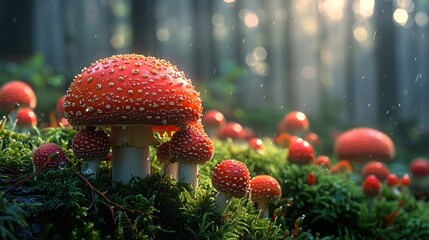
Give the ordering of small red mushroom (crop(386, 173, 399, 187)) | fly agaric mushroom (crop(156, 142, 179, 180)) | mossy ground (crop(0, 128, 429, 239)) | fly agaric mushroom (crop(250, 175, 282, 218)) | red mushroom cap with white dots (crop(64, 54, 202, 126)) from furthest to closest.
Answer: small red mushroom (crop(386, 173, 399, 187)) → fly agaric mushroom (crop(250, 175, 282, 218)) → fly agaric mushroom (crop(156, 142, 179, 180)) → red mushroom cap with white dots (crop(64, 54, 202, 126)) → mossy ground (crop(0, 128, 429, 239))

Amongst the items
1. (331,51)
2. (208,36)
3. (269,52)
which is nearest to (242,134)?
(208,36)

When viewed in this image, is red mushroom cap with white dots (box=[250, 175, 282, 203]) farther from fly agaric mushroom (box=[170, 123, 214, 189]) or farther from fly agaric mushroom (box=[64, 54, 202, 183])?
fly agaric mushroom (box=[64, 54, 202, 183])

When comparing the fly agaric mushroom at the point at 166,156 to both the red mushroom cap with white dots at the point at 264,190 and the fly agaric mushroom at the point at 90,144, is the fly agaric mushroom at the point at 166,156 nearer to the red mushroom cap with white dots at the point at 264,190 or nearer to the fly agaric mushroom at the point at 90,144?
the fly agaric mushroom at the point at 90,144

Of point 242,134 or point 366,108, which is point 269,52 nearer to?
point 366,108

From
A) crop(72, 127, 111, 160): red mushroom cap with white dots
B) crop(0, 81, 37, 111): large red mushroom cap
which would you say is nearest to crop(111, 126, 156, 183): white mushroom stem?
crop(72, 127, 111, 160): red mushroom cap with white dots

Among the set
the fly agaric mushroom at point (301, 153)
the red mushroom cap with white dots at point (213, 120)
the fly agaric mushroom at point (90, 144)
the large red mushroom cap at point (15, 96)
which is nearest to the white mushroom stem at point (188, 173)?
the fly agaric mushroom at point (90, 144)

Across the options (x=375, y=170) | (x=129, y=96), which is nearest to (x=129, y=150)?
(x=129, y=96)

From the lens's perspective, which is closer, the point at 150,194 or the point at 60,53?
the point at 150,194
